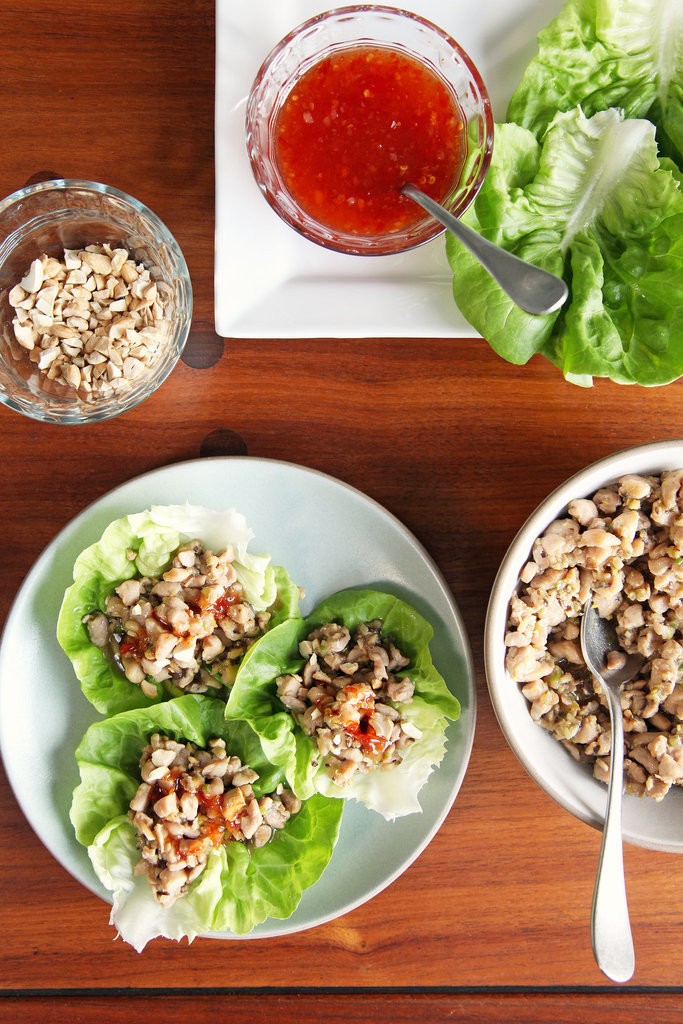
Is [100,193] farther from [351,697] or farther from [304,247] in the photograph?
[351,697]

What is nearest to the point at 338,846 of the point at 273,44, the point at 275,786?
the point at 275,786

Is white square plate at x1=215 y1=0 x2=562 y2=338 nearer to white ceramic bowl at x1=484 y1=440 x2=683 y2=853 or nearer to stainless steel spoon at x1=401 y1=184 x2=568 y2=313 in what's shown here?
stainless steel spoon at x1=401 y1=184 x2=568 y2=313

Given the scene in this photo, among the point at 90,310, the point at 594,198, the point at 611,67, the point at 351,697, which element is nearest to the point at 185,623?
the point at 351,697

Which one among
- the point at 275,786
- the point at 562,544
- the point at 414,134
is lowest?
the point at 275,786

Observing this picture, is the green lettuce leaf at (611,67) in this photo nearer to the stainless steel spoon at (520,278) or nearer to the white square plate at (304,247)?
the white square plate at (304,247)

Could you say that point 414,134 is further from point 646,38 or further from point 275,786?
point 275,786

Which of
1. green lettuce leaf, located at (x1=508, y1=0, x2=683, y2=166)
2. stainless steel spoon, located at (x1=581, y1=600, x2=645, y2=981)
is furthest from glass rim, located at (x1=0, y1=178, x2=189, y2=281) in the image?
stainless steel spoon, located at (x1=581, y1=600, x2=645, y2=981)

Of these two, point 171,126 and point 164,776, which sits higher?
point 171,126
